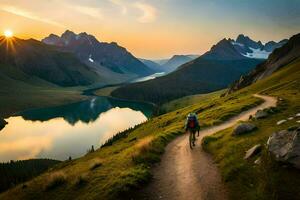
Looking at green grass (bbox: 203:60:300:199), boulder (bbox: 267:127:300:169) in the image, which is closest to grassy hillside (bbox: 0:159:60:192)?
green grass (bbox: 203:60:300:199)

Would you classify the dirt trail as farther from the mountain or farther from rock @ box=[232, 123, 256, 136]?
the mountain

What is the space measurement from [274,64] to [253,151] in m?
143

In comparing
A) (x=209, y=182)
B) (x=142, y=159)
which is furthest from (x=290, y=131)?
(x=142, y=159)

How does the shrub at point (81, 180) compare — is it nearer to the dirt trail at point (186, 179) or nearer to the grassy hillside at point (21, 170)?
the dirt trail at point (186, 179)

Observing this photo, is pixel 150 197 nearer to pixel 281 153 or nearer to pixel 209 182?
pixel 209 182

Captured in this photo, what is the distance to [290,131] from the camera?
23375 mm

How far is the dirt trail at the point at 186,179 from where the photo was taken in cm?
2172

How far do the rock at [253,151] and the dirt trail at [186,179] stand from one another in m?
2.71

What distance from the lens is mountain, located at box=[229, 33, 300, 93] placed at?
148m

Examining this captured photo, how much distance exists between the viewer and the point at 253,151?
25.1 m

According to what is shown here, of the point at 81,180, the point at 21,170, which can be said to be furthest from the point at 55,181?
the point at 21,170

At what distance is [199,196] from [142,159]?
1025cm

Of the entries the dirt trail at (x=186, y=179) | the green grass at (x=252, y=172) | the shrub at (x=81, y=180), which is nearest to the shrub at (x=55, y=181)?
the shrub at (x=81, y=180)

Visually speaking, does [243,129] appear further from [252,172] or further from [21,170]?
[21,170]
